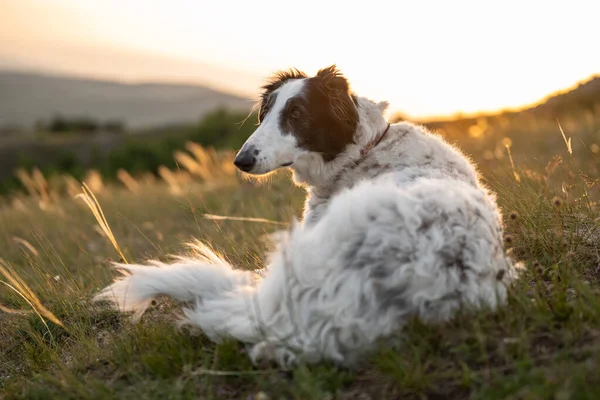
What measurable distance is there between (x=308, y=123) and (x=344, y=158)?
0.42 metres

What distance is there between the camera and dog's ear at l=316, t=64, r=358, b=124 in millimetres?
4500

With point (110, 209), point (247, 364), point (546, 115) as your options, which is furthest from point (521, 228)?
point (546, 115)

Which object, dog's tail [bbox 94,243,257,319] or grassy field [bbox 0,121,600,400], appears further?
dog's tail [bbox 94,243,257,319]

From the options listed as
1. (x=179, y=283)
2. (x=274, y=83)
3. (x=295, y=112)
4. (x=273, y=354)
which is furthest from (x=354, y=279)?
(x=274, y=83)

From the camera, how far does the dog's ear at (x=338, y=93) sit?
4.50 m

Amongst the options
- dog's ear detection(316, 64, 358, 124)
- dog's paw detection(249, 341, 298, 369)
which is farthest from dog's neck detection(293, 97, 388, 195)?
dog's paw detection(249, 341, 298, 369)

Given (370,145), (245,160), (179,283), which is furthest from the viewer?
(370,145)

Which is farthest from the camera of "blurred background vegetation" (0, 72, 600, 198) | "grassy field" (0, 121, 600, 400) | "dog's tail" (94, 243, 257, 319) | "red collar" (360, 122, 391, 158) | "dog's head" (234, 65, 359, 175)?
"blurred background vegetation" (0, 72, 600, 198)

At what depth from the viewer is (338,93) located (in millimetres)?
4559

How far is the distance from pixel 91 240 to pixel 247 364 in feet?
20.3

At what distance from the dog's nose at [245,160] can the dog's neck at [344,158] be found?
0.48m

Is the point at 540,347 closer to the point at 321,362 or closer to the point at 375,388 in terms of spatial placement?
the point at 375,388

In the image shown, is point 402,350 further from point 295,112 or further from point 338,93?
point 338,93

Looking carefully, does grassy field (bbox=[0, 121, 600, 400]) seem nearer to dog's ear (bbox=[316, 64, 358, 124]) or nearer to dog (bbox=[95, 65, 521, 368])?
dog (bbox=[95, 65, 521, 368])
